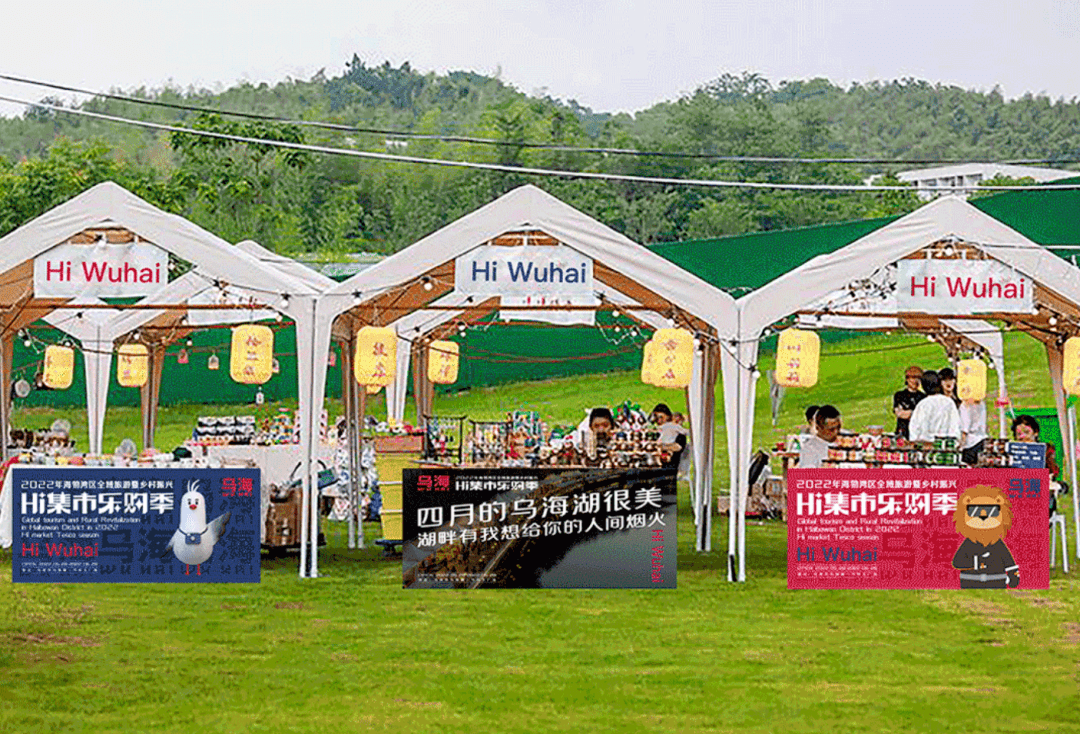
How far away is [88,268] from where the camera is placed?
12.9 metres

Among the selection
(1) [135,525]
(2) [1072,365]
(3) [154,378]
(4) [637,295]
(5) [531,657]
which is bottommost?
(5) [531,657]

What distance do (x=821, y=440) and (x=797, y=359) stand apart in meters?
1.52

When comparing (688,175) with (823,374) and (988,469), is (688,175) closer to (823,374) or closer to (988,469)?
(823,374)

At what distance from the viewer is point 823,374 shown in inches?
1248

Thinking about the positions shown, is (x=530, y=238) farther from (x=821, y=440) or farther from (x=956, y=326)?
(x=956, y=326)

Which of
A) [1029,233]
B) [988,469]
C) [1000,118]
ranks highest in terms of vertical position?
[1000,118]

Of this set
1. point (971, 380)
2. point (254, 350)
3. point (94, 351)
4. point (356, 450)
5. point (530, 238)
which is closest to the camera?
point (530, 238)

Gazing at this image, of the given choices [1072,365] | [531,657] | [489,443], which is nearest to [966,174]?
[489,443]

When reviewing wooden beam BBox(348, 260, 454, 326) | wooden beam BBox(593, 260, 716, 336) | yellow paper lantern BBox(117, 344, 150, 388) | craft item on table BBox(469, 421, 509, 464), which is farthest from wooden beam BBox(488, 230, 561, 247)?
yellow paper lantern BBox(117, 344, 150, 388)

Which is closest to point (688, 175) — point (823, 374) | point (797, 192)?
point (797, 192)

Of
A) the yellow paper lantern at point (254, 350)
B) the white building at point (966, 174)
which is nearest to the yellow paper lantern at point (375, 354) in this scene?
the yellow paper lantern at point (254, 350)

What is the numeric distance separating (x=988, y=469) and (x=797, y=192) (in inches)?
1350

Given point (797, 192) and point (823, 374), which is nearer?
point (823, 374)

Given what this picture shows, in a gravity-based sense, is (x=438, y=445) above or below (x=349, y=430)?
below
